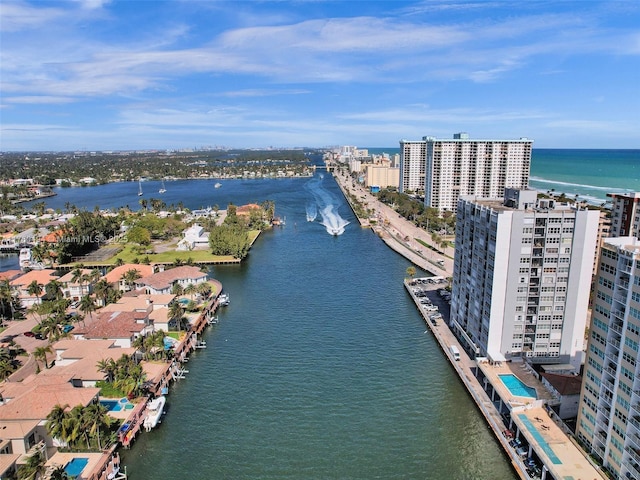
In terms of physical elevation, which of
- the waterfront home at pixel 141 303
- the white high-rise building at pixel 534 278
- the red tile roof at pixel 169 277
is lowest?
the waterfront home at pixel 141 303

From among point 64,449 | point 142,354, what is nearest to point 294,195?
point 142,354

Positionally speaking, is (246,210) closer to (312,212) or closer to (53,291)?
(312,212)

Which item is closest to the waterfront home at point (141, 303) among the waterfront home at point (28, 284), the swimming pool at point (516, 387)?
the waterfront home at point (28, 284)

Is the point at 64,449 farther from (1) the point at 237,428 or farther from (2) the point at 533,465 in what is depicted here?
(2) the point at 533,465

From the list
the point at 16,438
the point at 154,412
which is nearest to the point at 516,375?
the point at 154,412

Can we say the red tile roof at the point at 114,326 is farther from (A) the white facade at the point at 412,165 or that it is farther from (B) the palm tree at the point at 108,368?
(A) the white facade at the point at 412,165

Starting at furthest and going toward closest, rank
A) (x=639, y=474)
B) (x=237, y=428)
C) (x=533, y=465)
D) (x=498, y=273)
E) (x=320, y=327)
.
Result: (x=320, y=327)
(x=498, y=273)
(x=237, y=428)
(x=533, y=465)
(x=639, y=474)
